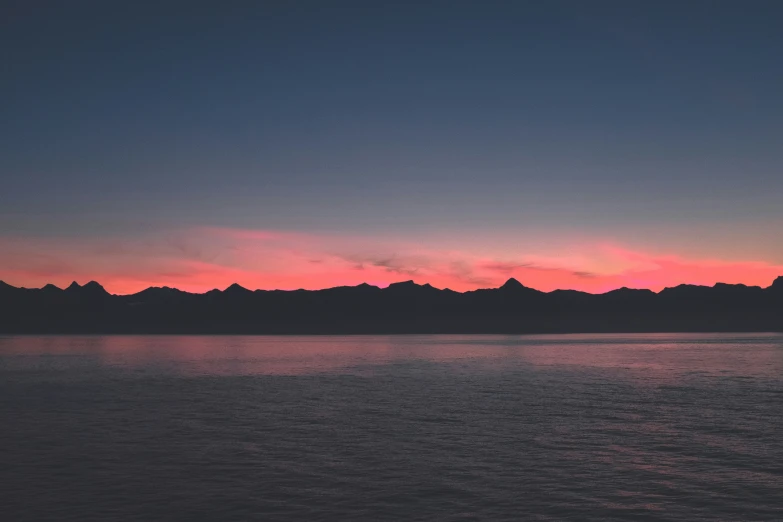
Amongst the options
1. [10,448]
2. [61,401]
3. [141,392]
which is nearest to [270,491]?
[10,448]

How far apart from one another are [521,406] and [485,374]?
146 ft

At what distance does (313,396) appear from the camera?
67750 mm

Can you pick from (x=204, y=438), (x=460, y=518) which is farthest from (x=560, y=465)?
(x=204, y=438)

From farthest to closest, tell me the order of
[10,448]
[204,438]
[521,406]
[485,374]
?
1. [485,374]
2. [521,406]
3. [204,438]
4. [10,448]

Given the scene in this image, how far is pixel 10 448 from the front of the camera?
37938 mm

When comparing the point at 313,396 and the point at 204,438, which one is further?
→ the point at 313,396

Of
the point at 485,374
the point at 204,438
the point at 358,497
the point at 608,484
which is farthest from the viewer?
the point at 485,374

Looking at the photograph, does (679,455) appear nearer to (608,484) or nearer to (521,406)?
(608,484)

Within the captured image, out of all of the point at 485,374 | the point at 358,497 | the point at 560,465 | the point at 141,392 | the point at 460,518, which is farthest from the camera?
the point at 485,374

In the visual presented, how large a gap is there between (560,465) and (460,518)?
35.7ft

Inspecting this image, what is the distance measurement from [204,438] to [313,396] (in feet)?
87.4

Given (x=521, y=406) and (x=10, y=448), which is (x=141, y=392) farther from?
(x=521, y=406)

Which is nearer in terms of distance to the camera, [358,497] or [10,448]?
[358,497]

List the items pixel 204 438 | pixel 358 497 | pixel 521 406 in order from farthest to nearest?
pixel 521 406, pixel 204 438, pixel 358 497
